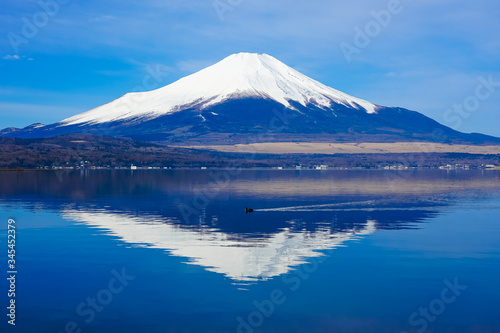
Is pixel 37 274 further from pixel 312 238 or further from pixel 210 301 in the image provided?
pixel 312 238

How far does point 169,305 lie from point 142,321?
7.13 ft

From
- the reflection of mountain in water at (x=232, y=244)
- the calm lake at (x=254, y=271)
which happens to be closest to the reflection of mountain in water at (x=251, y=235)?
the reflection of mountain in water at (x=232, y=244)

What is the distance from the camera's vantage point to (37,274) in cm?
3077

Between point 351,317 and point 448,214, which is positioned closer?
point 351,317

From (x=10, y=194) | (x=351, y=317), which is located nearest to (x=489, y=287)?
(x=351, y=317)

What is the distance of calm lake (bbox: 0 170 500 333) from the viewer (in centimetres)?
2344

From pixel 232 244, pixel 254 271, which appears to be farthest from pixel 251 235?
pixel 254 271

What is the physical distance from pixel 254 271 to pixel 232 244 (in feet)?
28.3

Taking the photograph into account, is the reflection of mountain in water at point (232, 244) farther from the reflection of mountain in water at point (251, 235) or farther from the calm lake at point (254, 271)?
the calm lake at point (254, 271)

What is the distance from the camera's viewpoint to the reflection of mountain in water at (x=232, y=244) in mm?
32156

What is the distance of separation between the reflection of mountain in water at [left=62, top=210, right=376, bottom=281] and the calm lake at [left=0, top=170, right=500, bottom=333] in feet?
0.43

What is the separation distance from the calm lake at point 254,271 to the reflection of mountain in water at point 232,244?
Answer: 0.13 metres

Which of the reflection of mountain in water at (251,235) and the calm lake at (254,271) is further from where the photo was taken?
the reflection of mountain in water at (251,235)

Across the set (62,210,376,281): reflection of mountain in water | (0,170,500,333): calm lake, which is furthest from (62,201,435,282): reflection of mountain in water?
(0,170,500,333): calm lake
